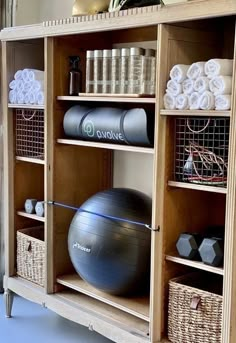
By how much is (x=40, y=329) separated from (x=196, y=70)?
1898 millimetres

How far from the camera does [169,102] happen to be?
97.4 inches

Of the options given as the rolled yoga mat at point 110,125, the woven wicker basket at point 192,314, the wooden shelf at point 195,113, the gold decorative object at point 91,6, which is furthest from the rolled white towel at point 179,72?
the woven wicker basket at point 192,314

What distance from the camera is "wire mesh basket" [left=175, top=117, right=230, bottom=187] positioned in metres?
2.38

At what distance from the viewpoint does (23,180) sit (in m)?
3.61

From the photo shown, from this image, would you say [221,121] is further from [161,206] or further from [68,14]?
[68,14]

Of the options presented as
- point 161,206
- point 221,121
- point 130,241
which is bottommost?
point 130,241

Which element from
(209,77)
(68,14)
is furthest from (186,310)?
(68,14)

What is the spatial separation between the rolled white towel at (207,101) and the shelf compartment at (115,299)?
1.08 metres

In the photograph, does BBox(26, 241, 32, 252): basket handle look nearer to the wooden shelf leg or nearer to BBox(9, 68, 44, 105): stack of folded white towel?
the wooden shelf leg

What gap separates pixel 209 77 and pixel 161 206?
64 cm

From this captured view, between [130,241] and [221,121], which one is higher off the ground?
[221,121]

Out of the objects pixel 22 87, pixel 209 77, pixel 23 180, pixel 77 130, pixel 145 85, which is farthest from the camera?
pixel 23 180

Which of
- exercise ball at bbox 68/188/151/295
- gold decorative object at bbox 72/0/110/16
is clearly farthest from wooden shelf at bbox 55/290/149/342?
gold decorative object at bbox 72/0/110/16

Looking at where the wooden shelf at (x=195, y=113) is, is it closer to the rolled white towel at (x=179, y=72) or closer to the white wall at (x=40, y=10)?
the rolled white towel at (x=179, y=72)
